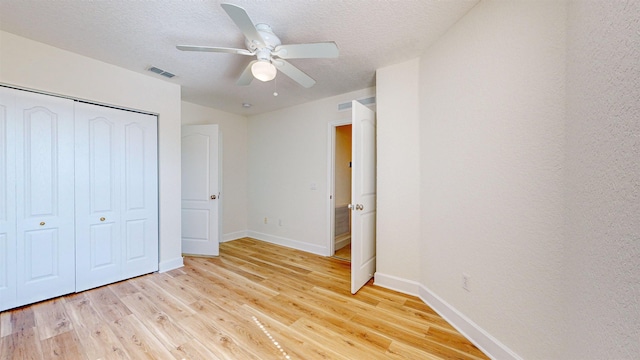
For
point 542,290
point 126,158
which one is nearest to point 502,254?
point 542,290

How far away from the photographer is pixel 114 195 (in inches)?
104

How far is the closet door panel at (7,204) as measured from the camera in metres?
2.02

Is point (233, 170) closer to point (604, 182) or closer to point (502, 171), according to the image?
point (502, 171)

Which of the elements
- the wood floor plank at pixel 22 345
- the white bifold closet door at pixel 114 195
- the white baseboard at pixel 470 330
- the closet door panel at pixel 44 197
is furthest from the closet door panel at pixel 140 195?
the white baseboard at pixel 470 330

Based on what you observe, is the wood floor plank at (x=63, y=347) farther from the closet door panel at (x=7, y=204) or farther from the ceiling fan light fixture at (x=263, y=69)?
the ceiling fan light fixture at (x=263, y=69)

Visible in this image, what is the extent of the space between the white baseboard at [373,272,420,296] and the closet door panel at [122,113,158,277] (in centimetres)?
282

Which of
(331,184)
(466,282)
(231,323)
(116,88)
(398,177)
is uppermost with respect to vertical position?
(116,88)

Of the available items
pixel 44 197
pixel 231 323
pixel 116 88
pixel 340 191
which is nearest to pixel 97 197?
pixel 44 197

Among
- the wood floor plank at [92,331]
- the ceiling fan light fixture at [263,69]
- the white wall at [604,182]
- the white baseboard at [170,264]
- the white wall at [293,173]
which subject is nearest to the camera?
the white wall at [604,182]

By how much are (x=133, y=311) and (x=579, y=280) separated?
309 cm

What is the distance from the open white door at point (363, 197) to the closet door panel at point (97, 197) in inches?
108

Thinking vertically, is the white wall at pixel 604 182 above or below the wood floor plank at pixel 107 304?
above

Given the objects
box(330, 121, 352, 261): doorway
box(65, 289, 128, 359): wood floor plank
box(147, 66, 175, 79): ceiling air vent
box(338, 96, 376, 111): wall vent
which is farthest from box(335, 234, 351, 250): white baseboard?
box(147, 66, 175, 79): ceiling air vent

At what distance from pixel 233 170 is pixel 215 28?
9.75ft
